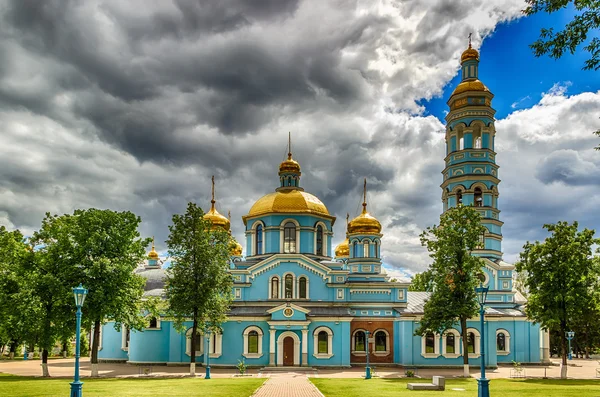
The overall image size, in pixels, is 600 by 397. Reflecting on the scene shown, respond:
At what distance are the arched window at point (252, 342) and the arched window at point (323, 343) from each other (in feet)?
14.8

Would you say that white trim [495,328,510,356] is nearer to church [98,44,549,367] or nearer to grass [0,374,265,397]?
church [98,44,549,367]

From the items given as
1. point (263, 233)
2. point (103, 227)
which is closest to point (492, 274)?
point (263, 233)

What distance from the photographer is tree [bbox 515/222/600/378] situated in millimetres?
33750

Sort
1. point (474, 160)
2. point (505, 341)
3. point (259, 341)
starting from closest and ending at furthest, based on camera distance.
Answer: point (259, 341)
point (505, 341)
point (474, 160)

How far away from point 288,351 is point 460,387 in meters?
14.8

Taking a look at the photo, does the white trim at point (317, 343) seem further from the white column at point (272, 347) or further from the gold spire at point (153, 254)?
the gold spire at point (153, 254)

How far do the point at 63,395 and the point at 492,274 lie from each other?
112 ft

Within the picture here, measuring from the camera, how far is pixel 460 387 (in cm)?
2784

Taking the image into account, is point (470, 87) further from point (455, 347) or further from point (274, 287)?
point (274, 287)

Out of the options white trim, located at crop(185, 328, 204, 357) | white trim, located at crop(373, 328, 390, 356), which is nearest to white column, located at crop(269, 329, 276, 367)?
white trim, located at crop(185, 328, 204, 357)

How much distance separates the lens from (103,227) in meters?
33.4

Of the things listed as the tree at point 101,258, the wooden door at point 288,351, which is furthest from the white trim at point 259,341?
the tree at point 101,258

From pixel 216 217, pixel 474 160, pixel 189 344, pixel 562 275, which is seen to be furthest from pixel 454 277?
pixel 216 217

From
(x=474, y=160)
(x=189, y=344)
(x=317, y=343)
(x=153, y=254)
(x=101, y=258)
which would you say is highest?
(x=474, y=160)
